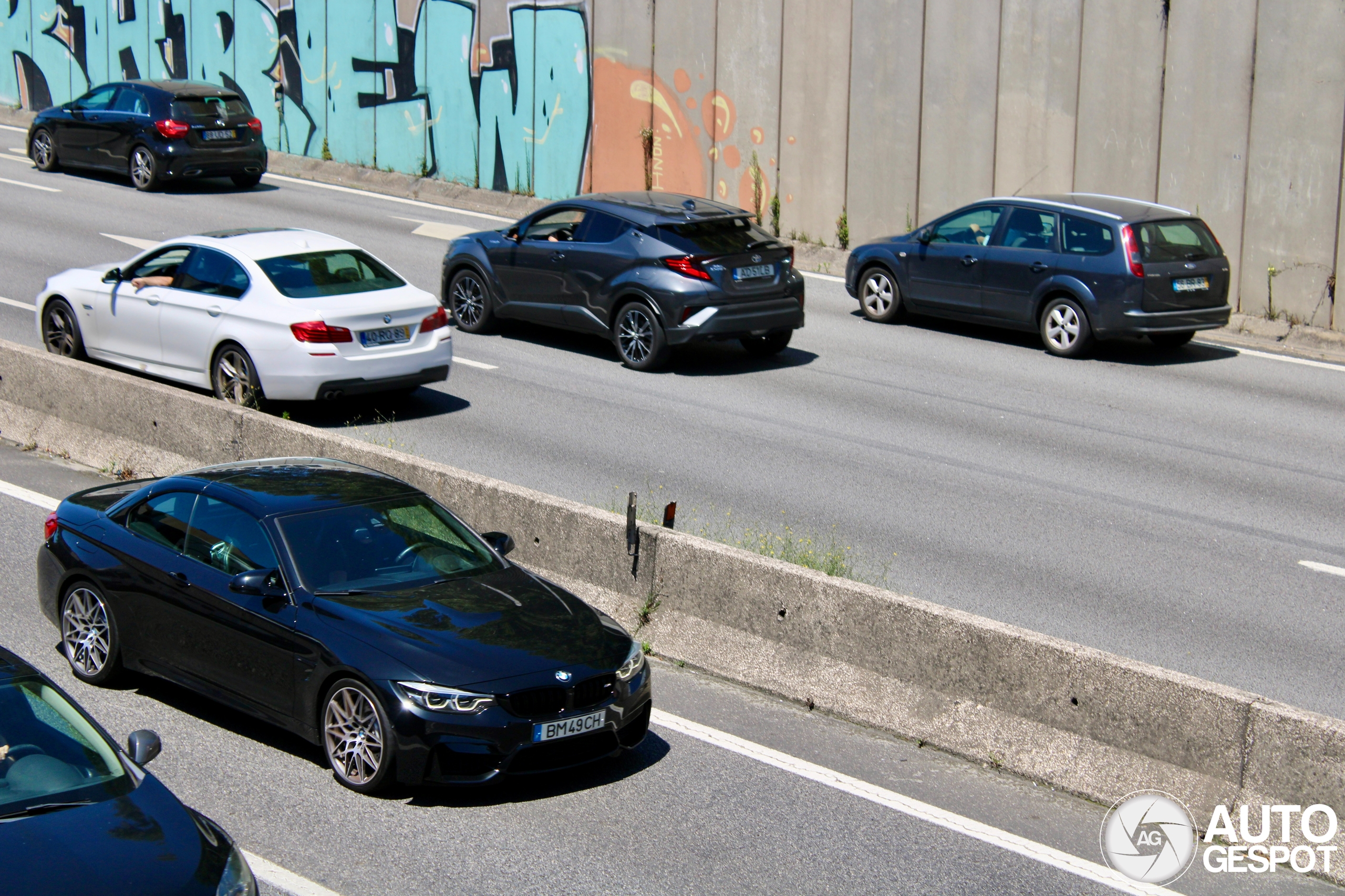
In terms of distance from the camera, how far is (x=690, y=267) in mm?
15086

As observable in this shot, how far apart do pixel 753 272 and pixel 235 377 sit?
18.0ft

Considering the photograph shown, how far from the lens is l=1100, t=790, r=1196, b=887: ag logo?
6.23 metres

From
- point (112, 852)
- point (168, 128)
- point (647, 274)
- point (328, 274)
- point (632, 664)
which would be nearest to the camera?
point (112, 852)

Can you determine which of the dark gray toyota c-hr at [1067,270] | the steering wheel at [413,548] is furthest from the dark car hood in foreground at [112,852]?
the dark gray toyota c-hr at [1067,270]

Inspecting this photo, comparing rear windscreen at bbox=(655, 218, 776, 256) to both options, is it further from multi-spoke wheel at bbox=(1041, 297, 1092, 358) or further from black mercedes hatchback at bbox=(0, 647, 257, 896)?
black mercedes hatchback at bbox=(0, 647, 257, 896)

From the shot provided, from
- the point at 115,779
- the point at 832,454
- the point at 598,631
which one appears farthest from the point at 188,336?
the point at 115,779

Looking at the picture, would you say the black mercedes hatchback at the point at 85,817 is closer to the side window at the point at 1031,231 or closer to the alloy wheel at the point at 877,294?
the side window at the point at 1031,231

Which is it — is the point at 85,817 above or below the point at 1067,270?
below

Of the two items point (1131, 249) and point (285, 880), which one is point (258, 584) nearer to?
point (285, 880)

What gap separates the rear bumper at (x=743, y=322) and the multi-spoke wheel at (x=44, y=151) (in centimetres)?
1615

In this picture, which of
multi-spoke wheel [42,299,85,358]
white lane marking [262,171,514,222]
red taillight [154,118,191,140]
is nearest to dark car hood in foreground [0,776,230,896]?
multi-spoke wheel [42,299,85,358]

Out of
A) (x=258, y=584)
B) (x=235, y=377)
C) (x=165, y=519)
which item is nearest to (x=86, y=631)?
(x=165, y=519)

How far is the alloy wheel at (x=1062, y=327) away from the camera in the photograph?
16.8 m

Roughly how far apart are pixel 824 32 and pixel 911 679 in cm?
1705
